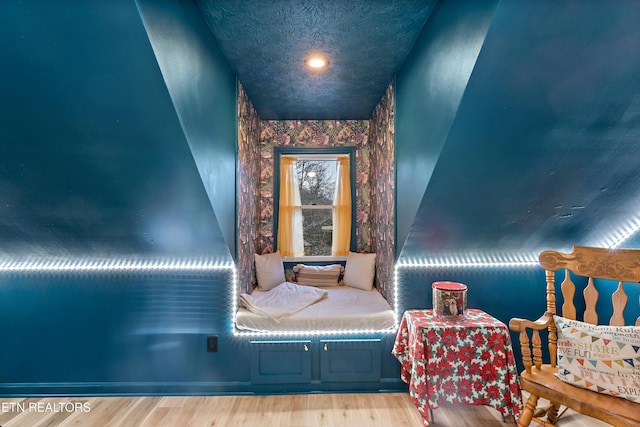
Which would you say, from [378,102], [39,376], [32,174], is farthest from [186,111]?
[39,376]

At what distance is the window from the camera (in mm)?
3414

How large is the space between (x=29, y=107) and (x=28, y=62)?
0.24 m

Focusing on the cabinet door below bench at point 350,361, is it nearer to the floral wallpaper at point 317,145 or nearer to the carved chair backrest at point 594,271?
the carved chair backrest at point 594,271

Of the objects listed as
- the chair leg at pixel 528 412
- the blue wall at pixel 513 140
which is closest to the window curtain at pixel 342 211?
the blue wall at pixel 513 140

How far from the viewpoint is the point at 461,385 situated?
1.83 m

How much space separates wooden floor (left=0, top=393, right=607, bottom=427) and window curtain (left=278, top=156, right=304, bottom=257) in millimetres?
1535

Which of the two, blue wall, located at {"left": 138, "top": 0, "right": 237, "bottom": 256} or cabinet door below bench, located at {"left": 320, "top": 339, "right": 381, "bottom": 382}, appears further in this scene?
cabinet door below bench, located at {"left": 320, "top": 339, "right": 381, "bottom": 382}

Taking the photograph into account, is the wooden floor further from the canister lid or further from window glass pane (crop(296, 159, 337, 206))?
window glass pane (crop(296, 159, 337, 206))

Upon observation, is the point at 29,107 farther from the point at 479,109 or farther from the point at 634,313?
the point at 634,313

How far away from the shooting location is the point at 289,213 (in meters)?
3.44

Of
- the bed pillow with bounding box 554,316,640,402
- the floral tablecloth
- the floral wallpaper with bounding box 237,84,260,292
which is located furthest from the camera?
the floral wallpaper with bounding box 237,84,260,292

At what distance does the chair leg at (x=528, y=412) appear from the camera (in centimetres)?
163

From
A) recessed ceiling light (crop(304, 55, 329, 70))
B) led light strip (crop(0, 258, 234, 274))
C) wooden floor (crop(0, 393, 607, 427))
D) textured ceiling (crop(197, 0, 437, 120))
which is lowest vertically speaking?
wooden floor (crop(0, 393, 607, 427))

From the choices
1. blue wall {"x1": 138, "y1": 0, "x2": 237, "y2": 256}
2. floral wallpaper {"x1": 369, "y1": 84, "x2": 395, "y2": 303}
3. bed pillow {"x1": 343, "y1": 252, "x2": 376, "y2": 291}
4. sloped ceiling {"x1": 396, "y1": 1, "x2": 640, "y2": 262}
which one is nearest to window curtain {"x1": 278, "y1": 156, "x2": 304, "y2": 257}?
bed pillow {"x1": 343, "y1": 252, "x2": 376, "y2": 291}
